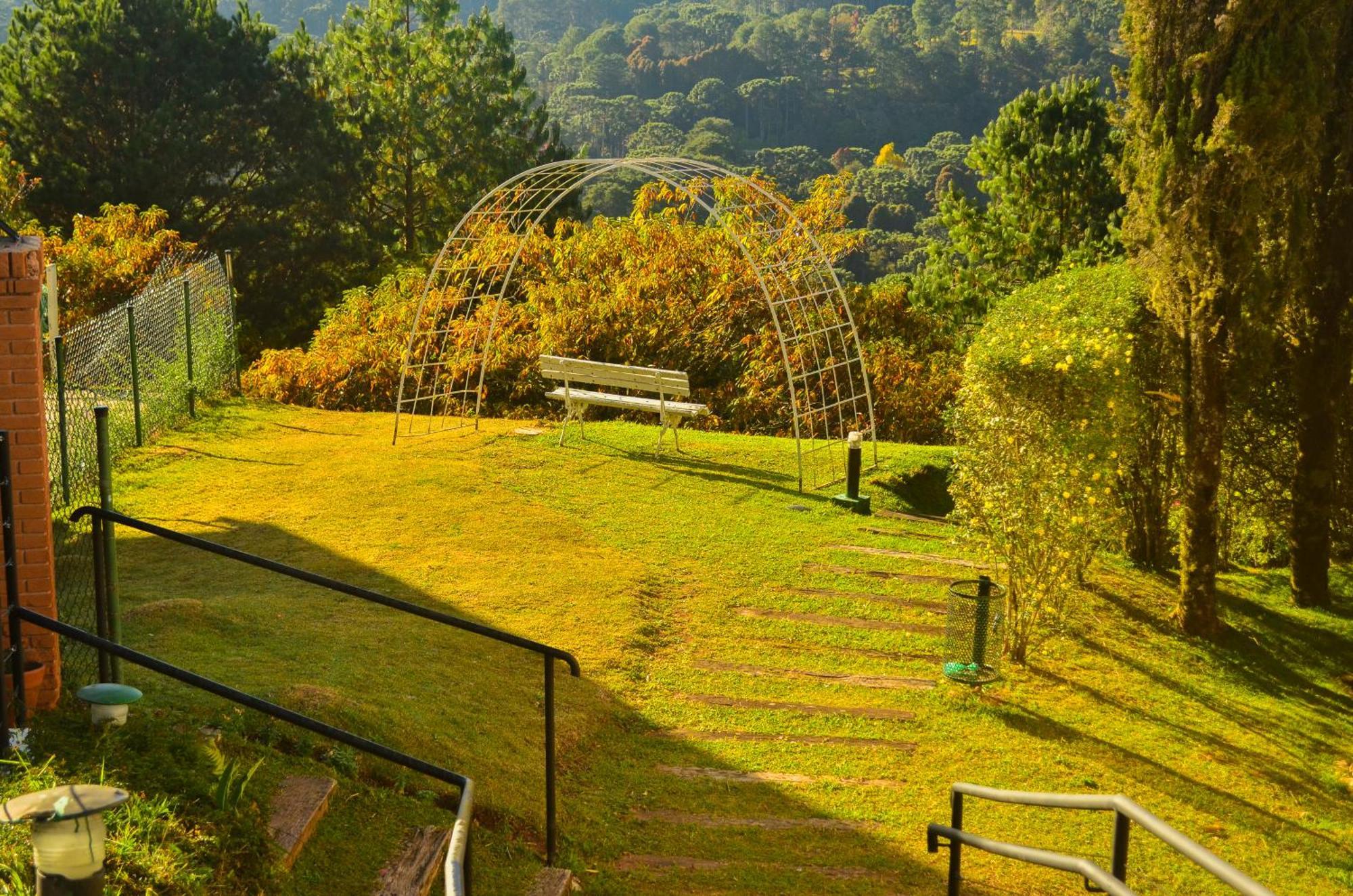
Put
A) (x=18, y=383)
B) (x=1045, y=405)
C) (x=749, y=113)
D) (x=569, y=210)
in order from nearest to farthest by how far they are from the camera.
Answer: (x=18, y=383), (x=1045, y=405), (x=569, y=210), (x=749, y=113)

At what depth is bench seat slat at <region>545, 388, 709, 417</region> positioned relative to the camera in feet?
41.8

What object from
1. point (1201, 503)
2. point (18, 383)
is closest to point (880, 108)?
point (1201, 503)

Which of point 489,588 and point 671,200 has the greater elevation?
point 671,200

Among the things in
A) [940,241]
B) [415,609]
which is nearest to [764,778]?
[415,609]

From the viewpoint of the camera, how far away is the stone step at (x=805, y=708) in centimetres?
744

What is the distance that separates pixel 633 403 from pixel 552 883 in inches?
343

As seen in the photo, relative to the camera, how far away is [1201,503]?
916cm

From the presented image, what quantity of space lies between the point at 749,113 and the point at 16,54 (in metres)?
43.3

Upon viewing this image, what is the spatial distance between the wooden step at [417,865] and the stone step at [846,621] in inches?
175

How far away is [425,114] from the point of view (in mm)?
28469

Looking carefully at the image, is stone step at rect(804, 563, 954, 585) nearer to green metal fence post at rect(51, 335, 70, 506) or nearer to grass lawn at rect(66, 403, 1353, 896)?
grass lawn at rect(66, 403, 1353, 896)

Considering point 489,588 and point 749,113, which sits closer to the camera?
point 489,588

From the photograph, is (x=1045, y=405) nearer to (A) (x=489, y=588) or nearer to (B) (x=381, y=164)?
(A) (x=489, y=588)

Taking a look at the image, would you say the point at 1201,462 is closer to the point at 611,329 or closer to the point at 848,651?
the point at 848,651
